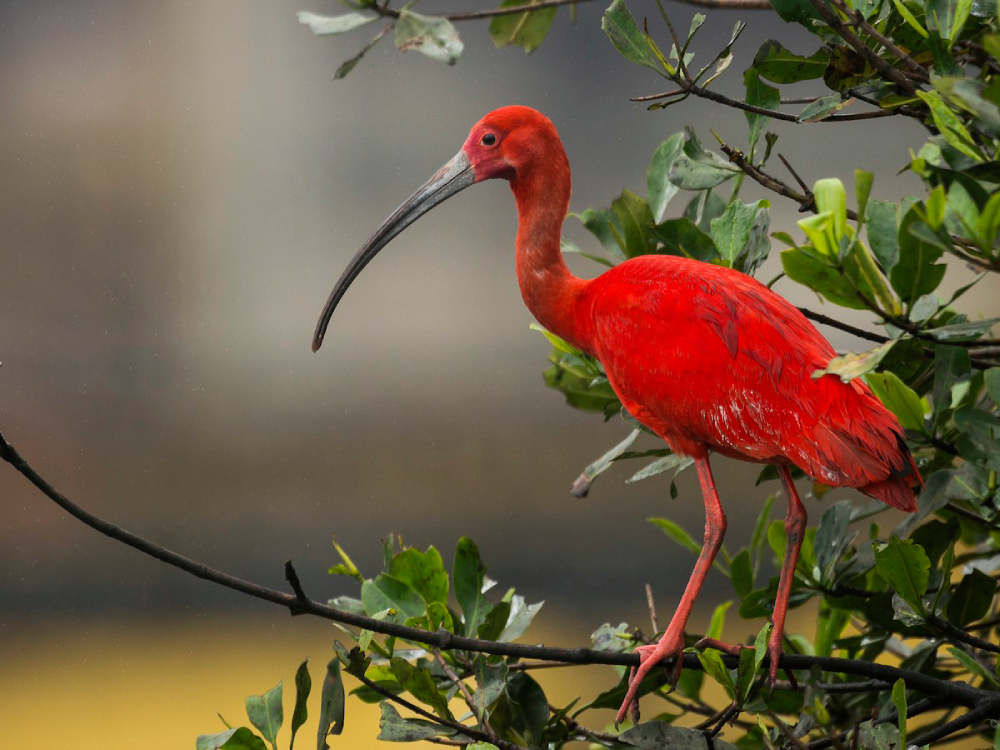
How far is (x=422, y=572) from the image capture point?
819 mm

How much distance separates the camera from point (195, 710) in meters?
1.83

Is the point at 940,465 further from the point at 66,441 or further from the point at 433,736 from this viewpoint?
the point at 66,441

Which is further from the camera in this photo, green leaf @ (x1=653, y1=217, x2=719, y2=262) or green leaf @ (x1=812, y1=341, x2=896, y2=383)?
green leaf @ (x1=653, y1=217, x2=719, y2=262)

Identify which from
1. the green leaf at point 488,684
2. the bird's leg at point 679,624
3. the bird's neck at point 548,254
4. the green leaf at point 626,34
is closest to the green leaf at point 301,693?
the green leaf at point 488,684

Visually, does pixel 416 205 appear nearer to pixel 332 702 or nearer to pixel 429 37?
pixel 429 37

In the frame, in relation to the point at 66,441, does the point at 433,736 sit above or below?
above

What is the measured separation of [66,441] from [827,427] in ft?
5.09

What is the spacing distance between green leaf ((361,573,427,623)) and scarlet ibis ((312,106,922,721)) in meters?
0.18

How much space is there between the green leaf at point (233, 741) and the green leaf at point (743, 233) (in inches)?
19.7

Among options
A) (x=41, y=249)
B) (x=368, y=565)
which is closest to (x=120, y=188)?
(x=41, y=249)

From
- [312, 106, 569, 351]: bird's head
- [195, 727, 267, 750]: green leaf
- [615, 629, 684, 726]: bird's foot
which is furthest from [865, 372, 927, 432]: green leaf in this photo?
[195, 727, 267, 750]: green leaf

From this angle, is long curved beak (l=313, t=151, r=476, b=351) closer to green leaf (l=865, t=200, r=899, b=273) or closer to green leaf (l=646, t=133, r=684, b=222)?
green leaf (l=646, t=133, r=684, b=222)

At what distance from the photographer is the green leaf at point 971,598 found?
2.43 feet

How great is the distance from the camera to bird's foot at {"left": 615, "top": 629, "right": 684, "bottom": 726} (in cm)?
77
